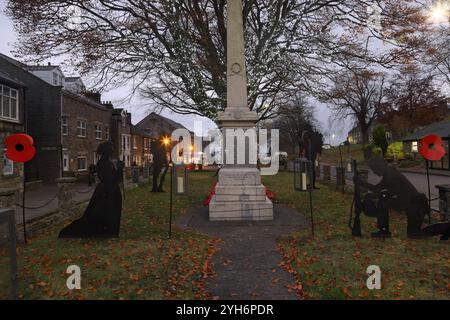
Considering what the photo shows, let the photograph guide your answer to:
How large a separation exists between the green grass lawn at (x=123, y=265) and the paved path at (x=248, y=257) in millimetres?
344

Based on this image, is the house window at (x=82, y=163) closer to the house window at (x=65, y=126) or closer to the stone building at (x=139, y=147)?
the house window at (x=65, y=126)

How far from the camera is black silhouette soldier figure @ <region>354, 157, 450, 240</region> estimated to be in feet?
21.3

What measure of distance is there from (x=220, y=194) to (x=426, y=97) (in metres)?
52.1

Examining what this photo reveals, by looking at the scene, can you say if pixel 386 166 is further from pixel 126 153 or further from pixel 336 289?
pixel 126 153

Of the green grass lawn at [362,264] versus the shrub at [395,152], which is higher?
the shrub at [395,152]

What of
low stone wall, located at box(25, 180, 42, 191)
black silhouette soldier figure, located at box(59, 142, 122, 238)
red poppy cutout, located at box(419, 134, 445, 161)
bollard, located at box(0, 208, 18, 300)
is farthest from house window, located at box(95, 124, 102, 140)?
red poppy cutout, located at box(419, 134, 445, 161)

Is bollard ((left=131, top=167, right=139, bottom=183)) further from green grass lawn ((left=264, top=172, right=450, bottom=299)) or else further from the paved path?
green grass lawn ((left=264, top=172, right=450, bottom=299))

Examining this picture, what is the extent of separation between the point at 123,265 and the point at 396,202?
6046 millimetres

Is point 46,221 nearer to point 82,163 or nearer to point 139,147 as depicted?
point 82,163

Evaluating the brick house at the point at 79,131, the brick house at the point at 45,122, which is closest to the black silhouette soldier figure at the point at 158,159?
the brick house at the point at 79,131

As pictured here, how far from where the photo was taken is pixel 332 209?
1058 cm

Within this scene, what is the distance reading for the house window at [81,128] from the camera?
28.4 metres

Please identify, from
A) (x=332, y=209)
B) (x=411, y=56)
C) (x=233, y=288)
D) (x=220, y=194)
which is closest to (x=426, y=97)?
(x=411, y=56)

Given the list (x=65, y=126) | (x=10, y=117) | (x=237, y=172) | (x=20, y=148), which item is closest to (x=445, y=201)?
(x=237, y=172)
